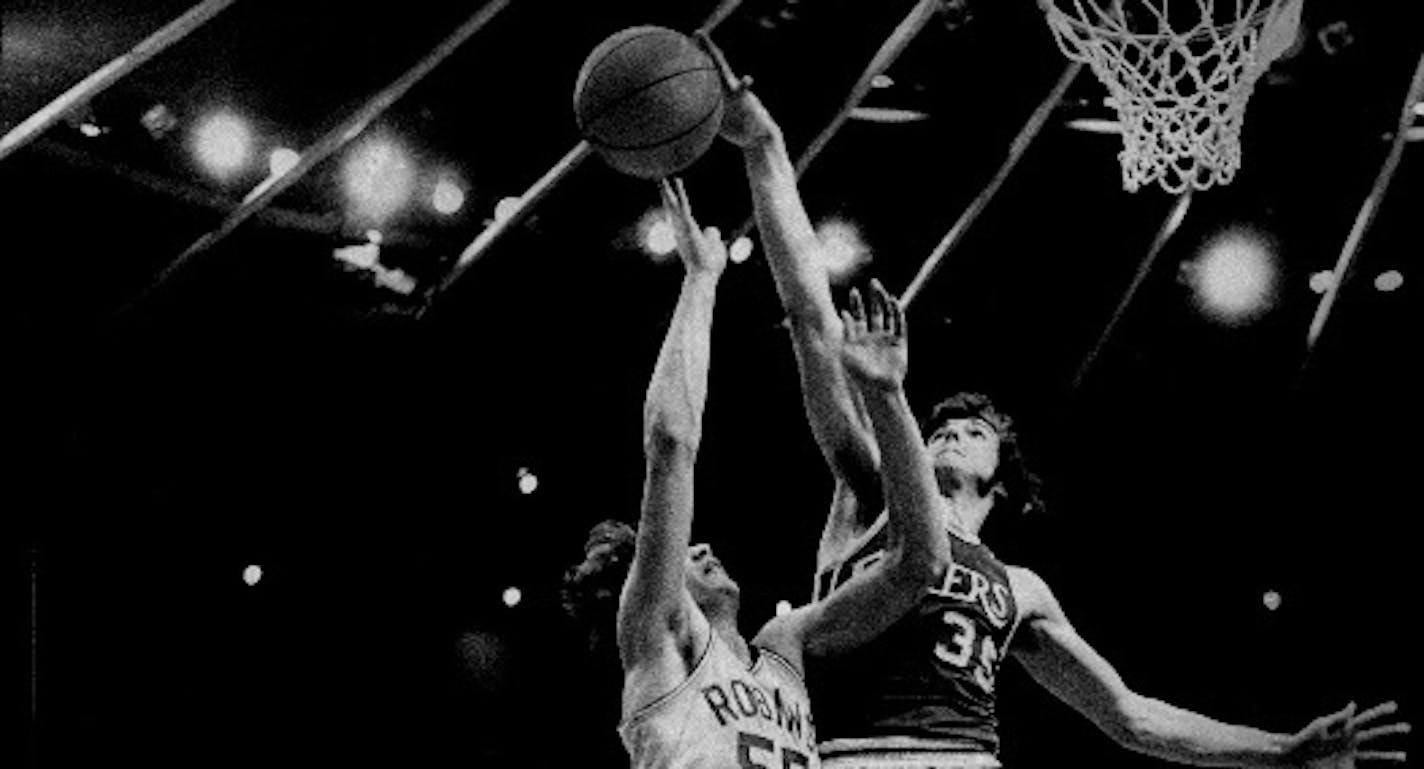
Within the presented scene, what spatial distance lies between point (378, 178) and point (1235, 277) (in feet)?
14.7

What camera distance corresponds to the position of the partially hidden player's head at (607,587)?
3.10m

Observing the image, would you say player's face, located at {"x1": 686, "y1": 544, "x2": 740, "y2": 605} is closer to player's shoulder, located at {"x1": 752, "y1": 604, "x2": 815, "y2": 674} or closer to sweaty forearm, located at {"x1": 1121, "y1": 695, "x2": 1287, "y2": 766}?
player's shoulder, located at {"x1": 752, "y1": 604, "x2": 815, "y2": 674}

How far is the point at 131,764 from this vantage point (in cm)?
690

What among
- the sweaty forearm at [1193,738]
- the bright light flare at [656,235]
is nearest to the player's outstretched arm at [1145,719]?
the sweaty forearm at [1193,738]

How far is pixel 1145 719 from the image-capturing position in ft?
11.7

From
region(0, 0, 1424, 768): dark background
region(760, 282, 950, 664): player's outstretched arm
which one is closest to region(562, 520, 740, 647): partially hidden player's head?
region(760, 282, 950, 664): player's outstretched arm

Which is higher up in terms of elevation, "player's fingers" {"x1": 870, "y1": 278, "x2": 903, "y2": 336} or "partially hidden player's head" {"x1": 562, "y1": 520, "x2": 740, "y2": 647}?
"player's fingers" {"x1": 870, "y1": 278, "x2": 903, "y2": 336}

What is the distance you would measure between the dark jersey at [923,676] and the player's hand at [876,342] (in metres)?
0.51

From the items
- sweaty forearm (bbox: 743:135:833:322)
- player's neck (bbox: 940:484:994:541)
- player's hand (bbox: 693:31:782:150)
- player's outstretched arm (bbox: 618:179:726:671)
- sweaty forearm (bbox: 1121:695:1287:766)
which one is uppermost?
player's hand (bbox: 693:31:782:150)

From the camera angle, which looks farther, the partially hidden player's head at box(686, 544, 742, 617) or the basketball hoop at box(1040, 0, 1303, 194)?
the basketball hoop at box(1040, 0, 1303, 194)

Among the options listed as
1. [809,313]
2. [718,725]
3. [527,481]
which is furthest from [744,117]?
[527,481]

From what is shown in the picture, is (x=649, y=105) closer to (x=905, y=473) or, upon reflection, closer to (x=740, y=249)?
(x=905, y=473)

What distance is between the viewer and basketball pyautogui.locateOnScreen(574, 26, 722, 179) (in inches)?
129

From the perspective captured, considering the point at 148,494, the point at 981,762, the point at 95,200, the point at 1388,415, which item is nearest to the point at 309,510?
the point at 148,494
